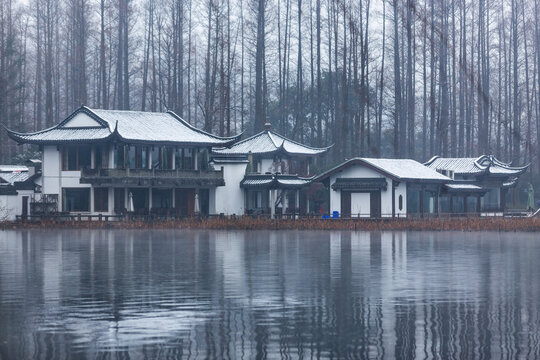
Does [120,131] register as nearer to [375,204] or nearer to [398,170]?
[375,204]

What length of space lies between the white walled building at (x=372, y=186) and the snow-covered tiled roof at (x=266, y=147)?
10.5 meters

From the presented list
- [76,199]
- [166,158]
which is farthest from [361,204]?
[76,199]

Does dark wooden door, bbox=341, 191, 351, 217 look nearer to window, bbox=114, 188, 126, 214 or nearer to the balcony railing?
the balcony railing

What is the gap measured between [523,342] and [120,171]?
53479mm

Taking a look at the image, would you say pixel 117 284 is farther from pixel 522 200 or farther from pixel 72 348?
pixel 522 200

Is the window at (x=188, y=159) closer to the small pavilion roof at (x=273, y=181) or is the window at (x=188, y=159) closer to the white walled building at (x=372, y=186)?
the small pavilion roof at (x=273, y=181)

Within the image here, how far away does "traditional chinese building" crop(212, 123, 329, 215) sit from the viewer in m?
73.2

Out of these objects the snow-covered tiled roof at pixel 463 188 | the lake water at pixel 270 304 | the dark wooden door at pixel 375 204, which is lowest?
the lake water at pixel 270 304

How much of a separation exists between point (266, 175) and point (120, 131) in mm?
12129

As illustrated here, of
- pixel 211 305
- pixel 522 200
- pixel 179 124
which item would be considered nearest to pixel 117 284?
pixel 211 305

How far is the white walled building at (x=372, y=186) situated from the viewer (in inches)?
2559

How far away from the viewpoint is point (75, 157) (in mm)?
68125

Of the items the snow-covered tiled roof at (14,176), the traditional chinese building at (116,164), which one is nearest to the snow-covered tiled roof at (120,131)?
the traditional chinese building at (116,164)

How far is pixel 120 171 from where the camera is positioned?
217 feet
